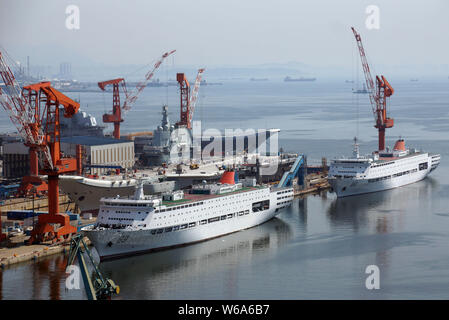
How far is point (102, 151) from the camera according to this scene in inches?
2029

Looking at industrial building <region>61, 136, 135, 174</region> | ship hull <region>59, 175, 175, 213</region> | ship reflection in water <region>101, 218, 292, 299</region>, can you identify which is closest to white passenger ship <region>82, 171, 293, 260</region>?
ship reflection in water <region>101, 218, 292, 299</region>

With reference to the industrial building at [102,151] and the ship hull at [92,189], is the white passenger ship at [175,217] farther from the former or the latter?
the industrial building at [102,151]

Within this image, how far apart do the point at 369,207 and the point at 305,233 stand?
29.8ft

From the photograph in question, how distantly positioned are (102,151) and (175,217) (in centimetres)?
1566

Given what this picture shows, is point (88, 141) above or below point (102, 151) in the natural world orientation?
above

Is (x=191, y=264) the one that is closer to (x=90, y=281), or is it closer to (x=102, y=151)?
(x=90, y=281)

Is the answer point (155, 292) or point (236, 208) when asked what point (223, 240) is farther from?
point (155, 292)

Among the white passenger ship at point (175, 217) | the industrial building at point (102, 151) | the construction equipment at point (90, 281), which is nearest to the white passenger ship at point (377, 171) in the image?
the white passenger ship at point (175, 217)

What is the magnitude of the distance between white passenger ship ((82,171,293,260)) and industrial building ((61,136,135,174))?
1116 centimetres

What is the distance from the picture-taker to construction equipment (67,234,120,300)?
28.0 m

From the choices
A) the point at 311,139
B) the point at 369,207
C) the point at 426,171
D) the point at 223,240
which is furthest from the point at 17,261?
the point at 311,139

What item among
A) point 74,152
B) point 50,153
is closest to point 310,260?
point 50,153

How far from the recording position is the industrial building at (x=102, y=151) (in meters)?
50.4
